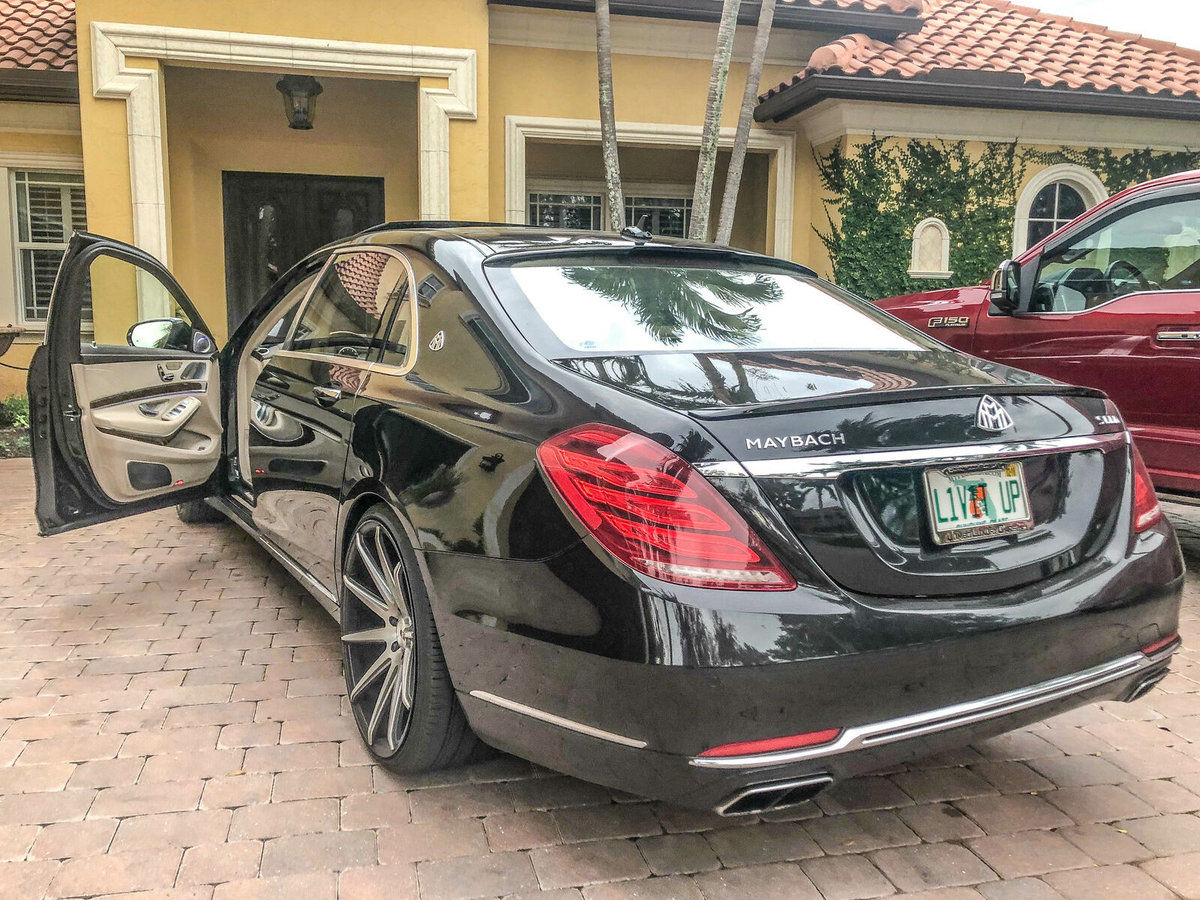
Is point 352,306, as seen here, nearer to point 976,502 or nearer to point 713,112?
point 976,502

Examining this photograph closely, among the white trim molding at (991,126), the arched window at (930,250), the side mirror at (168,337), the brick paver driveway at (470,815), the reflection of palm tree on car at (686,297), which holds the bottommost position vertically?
the brick paver driveway at (470,815)

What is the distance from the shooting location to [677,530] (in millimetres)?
2025

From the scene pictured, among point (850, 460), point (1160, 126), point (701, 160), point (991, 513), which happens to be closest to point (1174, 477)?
point (991, 513)

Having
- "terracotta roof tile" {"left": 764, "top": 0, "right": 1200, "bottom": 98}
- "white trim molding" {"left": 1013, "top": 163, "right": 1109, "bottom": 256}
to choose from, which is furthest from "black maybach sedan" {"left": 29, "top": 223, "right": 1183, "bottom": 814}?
"white trim molding" {"left": 1013, "top": 163, "right": 1109, "bottom": 256}

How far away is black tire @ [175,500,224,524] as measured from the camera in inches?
242

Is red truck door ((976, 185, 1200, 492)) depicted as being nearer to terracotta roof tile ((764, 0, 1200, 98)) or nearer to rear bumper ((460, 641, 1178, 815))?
rear bumper ((460, 641, 1178, 815))

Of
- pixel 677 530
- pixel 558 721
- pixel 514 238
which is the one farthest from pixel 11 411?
pixel 677 530

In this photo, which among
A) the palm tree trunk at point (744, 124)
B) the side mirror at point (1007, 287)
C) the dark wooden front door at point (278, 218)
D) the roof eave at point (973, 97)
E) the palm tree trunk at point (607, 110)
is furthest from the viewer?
the dark wooden front door at point (278, 218)

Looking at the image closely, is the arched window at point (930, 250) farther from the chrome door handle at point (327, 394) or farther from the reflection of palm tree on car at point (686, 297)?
the chrome door handle at point (327, 394)

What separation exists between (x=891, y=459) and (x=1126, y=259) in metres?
3.85

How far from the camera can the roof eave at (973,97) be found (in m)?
9.63

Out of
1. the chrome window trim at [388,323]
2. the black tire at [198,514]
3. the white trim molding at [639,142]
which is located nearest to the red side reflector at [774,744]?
the chrome window trim at [388,323]

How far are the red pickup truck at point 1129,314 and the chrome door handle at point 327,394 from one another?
387cm

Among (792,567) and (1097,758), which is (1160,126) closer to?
(1097,758)
